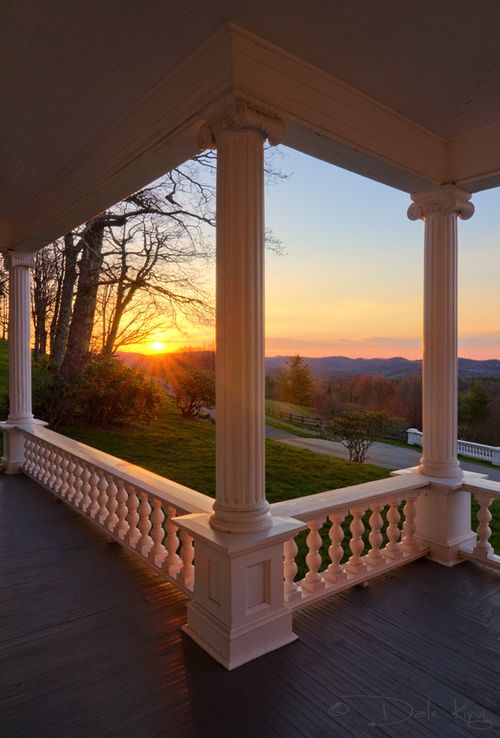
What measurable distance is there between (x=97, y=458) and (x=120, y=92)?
3012mm

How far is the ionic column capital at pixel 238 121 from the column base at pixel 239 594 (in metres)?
2.01

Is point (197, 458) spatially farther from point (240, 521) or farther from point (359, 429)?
point (240, 521)

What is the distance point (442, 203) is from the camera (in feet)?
11.2

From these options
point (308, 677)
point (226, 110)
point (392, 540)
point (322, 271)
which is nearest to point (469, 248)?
point (322, 271)

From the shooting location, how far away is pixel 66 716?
1.88 meters

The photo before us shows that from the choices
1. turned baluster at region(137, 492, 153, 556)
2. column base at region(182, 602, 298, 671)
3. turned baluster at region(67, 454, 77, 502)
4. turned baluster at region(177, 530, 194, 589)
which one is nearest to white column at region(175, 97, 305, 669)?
column base at region(182, 602, 298, 671)

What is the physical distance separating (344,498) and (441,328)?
1.52m

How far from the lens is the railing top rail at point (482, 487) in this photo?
10.6ft

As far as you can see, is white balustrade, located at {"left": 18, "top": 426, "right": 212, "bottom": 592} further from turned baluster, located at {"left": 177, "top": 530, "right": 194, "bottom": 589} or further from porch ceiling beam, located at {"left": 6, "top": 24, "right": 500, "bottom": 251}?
porch ceiling beam, located at {"left": 6, "top": 24, "right": 500, "bottom": 251}

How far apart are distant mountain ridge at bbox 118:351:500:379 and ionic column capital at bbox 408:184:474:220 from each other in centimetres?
252

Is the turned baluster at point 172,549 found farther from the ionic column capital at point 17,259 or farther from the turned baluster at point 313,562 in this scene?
the ionic column capital at point 17,259

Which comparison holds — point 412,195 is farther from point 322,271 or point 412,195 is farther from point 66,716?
point 322,271

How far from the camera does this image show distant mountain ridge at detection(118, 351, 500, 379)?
23.0 ft

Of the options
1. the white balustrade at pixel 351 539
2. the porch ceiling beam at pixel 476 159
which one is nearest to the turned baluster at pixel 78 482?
the white balustrade at pixel 351 539
